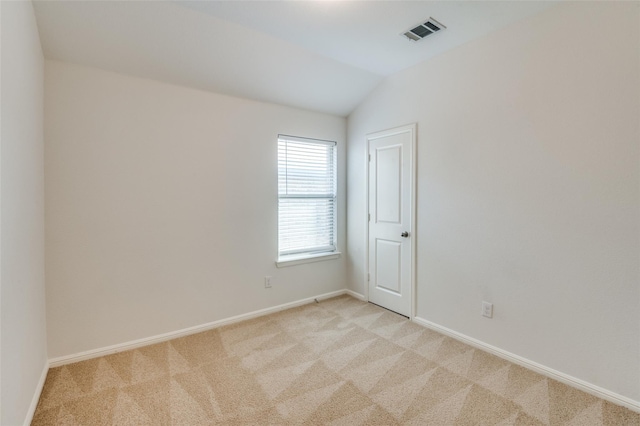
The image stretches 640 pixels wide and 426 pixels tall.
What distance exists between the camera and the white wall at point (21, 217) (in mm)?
1438

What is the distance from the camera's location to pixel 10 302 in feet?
4.94

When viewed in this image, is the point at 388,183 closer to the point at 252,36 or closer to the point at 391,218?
the point at 391,218

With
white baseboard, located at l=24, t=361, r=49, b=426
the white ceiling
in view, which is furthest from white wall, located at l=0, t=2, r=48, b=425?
the white ceiling

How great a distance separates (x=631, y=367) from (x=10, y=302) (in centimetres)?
356

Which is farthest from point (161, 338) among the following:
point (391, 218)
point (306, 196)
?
point (391, 218)

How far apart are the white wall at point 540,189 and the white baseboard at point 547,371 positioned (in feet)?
0.11

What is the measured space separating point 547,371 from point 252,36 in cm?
348

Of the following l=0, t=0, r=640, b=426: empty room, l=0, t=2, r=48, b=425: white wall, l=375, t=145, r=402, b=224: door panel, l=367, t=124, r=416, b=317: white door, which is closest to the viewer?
l=0, t=2, r=48, b=425: white wall

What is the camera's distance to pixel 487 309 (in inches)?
99.5

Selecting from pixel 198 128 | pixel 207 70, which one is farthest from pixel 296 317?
pixel 207 70

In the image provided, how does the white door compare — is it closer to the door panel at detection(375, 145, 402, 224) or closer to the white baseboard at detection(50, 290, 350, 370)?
the door panel at detection(375, 145, 402, 224)

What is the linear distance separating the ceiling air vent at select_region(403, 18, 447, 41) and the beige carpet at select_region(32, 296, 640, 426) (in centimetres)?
267

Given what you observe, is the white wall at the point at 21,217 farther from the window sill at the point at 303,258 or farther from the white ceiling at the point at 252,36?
the window sill at the point at 303,258

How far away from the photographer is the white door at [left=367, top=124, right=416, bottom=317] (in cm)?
315
